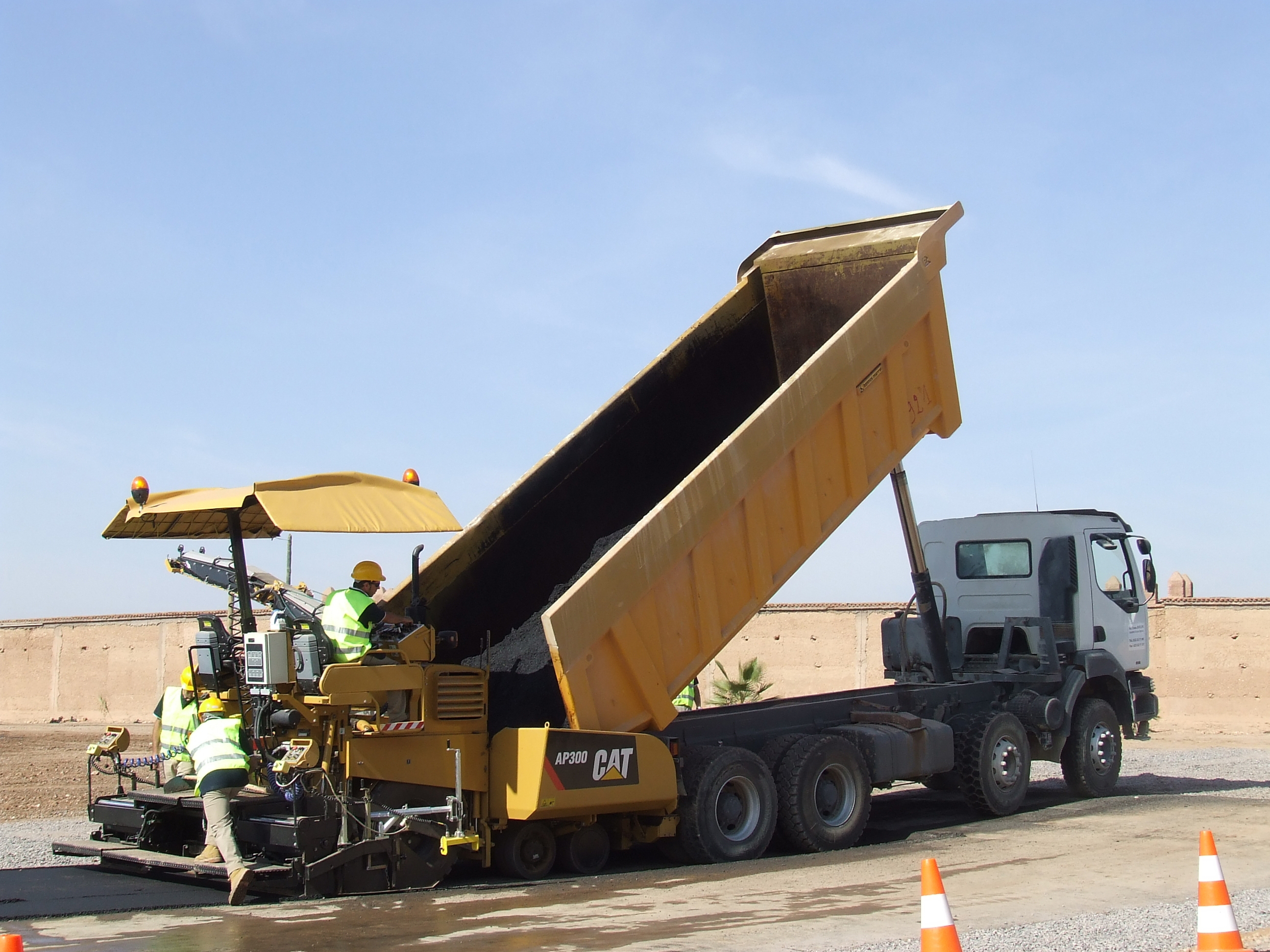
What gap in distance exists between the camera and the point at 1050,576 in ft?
40.5

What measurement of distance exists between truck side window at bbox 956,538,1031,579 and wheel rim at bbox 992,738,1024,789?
193 centimetres

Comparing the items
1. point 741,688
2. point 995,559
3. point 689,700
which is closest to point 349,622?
point 689,700

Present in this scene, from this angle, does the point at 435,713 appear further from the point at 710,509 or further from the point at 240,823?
the point at 710,509

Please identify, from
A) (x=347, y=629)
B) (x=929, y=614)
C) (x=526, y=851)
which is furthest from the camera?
(x=929, y=614)

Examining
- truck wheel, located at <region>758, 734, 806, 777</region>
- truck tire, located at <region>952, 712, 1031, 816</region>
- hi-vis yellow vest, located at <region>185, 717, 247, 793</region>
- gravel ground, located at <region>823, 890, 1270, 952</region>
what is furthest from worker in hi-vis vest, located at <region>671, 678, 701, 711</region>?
gravel ground, located at <region>823, 890, 1270, 952</region>

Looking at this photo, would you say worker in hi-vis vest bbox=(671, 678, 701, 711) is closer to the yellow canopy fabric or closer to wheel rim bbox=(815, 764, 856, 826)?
wheel rim bbox=(815, 764, 856, 826)

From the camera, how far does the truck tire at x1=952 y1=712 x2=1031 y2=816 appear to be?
426 inches

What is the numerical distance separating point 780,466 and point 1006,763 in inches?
158

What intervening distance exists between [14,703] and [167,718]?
92.3 feet

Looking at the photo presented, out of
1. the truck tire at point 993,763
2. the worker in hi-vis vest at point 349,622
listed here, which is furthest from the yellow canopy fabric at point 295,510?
the truck tire at point 993,763

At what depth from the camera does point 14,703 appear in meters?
33.8

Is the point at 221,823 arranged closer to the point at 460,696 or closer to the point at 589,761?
the point at 460,696

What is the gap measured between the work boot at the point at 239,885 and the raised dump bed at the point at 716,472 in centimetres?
201

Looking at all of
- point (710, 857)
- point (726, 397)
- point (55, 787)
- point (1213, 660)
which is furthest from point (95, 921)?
point (1213, 660)
